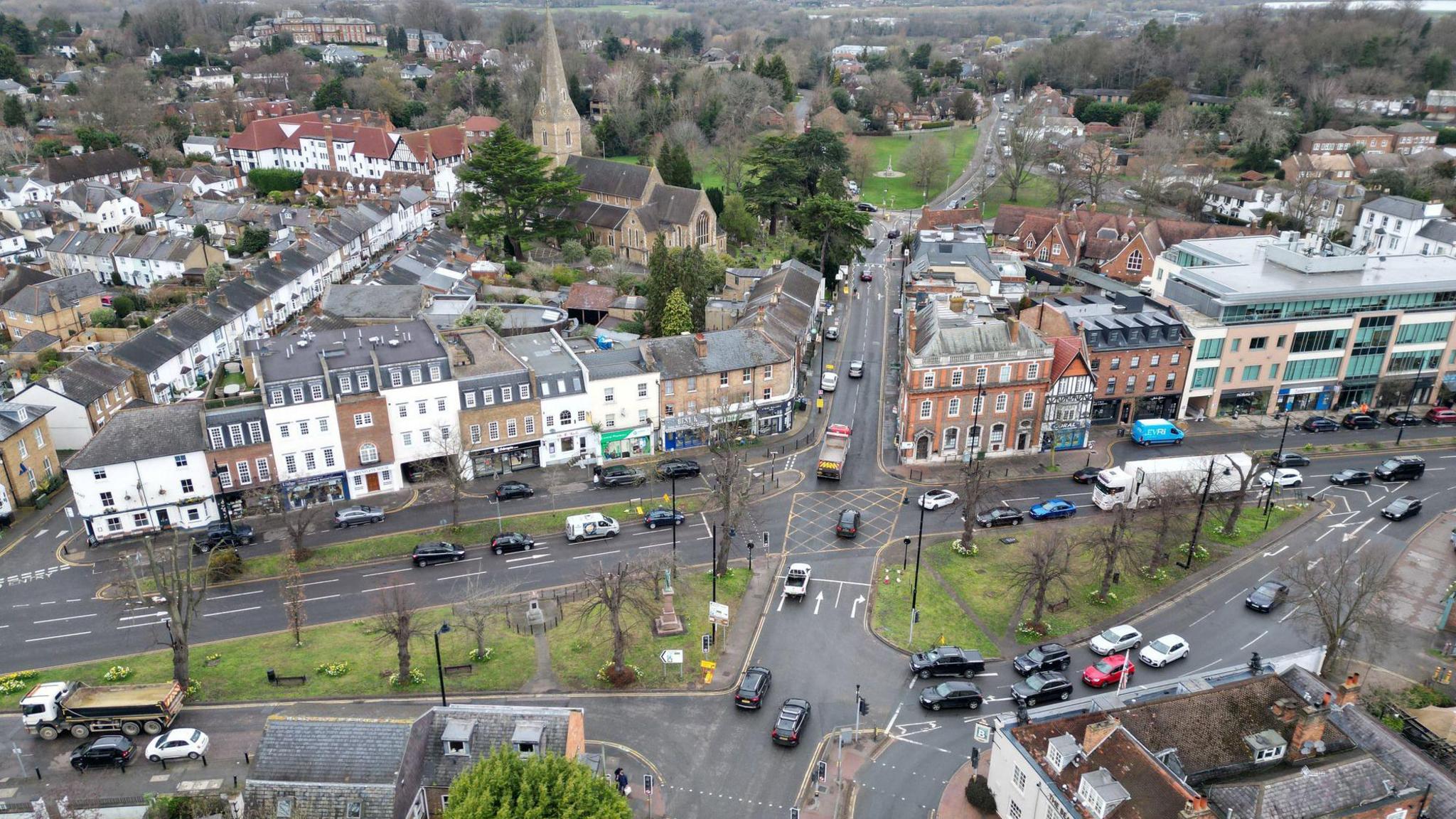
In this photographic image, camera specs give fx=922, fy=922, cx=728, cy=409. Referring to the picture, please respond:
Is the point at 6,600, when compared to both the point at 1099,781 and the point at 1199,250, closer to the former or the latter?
the point at 1099,781

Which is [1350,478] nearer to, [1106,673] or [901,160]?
[1106,673]

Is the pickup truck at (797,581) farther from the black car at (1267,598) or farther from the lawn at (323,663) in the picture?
the black car at (1267,598)

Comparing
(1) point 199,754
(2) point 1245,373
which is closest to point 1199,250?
(2) point 1245,373

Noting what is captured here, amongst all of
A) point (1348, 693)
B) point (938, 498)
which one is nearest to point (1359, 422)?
point (938, 498)

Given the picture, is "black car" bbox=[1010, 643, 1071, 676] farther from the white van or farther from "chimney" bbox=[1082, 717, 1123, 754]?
the white van

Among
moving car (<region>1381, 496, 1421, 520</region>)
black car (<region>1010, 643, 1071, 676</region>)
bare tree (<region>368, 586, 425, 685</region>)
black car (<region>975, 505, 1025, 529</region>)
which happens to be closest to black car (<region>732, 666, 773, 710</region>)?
black car (<region>1010, 643, 1071, 676</region>)

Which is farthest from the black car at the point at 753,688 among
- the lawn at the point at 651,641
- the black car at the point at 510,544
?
the black car at the point at 510,544
